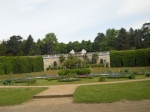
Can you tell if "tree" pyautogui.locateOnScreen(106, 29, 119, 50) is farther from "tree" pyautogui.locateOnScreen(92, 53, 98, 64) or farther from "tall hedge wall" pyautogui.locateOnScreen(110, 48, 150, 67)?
"tall hedge wall" pyautogui.locateOnScreen(110, 48, 150, 67)

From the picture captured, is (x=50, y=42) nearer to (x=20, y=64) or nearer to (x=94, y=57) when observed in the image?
(x=94, y=57)

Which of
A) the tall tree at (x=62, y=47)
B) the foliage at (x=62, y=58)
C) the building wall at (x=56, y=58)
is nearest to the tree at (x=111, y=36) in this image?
the tall tree at (x=62, y=47)

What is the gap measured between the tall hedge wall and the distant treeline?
→ 2067 centimetres

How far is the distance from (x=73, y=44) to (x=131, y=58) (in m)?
43.9

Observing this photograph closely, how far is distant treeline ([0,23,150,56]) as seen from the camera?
74438 mm

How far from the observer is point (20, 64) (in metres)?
46.2

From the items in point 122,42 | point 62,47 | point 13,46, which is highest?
point 122,42

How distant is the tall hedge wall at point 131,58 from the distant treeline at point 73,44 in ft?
67.8

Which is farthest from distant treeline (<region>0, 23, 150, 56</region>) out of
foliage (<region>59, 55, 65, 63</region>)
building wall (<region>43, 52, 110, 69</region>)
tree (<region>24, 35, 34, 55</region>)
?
foliage (<region>59, 55, 65, 63</region>)

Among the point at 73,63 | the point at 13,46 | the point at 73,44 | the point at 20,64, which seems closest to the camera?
the point at 73,63

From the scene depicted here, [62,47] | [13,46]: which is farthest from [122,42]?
[13,46]

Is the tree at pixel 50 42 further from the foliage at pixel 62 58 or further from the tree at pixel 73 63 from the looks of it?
the tree at pixel 73 63

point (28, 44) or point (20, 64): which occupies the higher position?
point (28, 44)

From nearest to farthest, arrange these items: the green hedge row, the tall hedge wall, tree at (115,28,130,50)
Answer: the green hedge row < the tall hedge wall < tree at (115,28,130,50)
